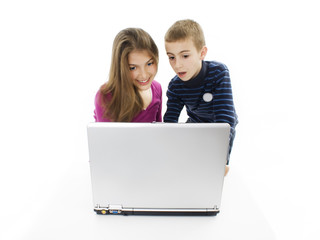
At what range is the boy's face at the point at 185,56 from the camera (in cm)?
92

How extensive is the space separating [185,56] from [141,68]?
0.63 ft

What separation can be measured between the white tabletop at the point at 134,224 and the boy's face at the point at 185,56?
1.86 feet

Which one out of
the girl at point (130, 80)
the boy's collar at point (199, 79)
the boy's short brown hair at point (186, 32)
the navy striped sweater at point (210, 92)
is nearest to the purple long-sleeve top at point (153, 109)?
the girl at point (130, 80)

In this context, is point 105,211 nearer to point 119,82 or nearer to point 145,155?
point 145,155

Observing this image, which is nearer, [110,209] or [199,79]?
[110,209]

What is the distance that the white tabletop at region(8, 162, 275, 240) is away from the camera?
819 mm

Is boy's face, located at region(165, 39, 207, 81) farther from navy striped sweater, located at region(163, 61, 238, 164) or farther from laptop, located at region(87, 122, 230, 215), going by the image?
laptop, located at region(87, 122, 230, 215)

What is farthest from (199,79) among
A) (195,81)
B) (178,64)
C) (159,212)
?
(159,212)

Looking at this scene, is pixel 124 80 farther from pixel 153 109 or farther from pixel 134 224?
pixel 134 224

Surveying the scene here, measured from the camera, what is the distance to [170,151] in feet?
2.56

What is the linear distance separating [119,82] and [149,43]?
0.68 ft

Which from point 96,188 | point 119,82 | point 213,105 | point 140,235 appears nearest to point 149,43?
point 119,82

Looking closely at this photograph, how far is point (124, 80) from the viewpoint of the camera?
39.6 inches

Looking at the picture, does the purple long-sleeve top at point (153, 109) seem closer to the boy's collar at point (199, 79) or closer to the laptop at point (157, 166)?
the boy's collar at point (199, 79)
